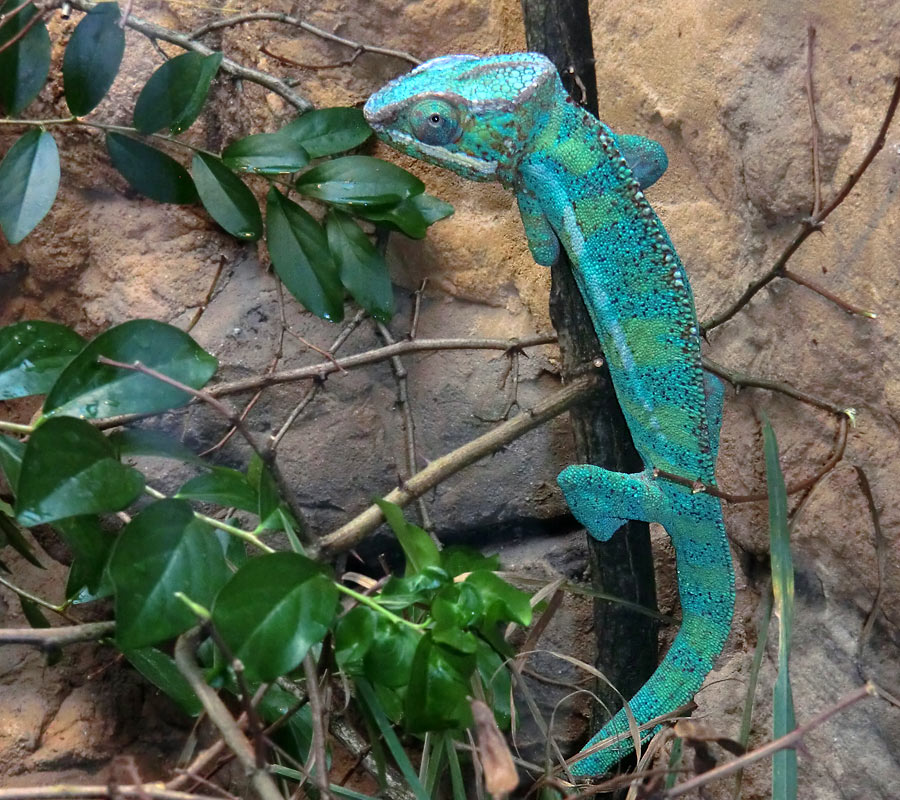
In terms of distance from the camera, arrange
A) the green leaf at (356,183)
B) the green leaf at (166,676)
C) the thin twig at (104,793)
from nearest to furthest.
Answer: the thin twig at (104,793), the green leaf at (166,676), the green leaf at (356,183)

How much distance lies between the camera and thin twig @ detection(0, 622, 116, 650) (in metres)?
0.83

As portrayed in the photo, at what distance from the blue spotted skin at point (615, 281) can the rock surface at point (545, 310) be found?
0.68 feet

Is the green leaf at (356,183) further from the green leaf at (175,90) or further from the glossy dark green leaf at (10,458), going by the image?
the glossy dark green leaf at (10,458)

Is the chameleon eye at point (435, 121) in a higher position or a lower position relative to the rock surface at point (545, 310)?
higher

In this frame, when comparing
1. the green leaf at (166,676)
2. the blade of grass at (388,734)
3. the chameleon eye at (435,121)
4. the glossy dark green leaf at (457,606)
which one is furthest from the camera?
the chameleon eye at (435,121)

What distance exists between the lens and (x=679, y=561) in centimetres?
147

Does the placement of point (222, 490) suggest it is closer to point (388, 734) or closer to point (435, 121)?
point (388, 734)

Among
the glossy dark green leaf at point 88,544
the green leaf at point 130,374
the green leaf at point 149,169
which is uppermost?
the green leaf at point 149,169

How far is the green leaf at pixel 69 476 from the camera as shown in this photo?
2.66ft

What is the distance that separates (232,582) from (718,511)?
0.93m

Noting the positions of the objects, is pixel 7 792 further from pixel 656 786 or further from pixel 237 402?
pixel 237 402

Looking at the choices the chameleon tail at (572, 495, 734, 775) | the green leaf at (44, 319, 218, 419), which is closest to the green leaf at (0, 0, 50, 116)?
the green leaf at (44, 319, 218, 419)

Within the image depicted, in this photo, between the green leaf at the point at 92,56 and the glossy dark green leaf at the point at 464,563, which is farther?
the green leaf at the point at 92,56

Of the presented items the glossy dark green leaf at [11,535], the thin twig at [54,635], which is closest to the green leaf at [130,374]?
the thin twig at [54,635]
